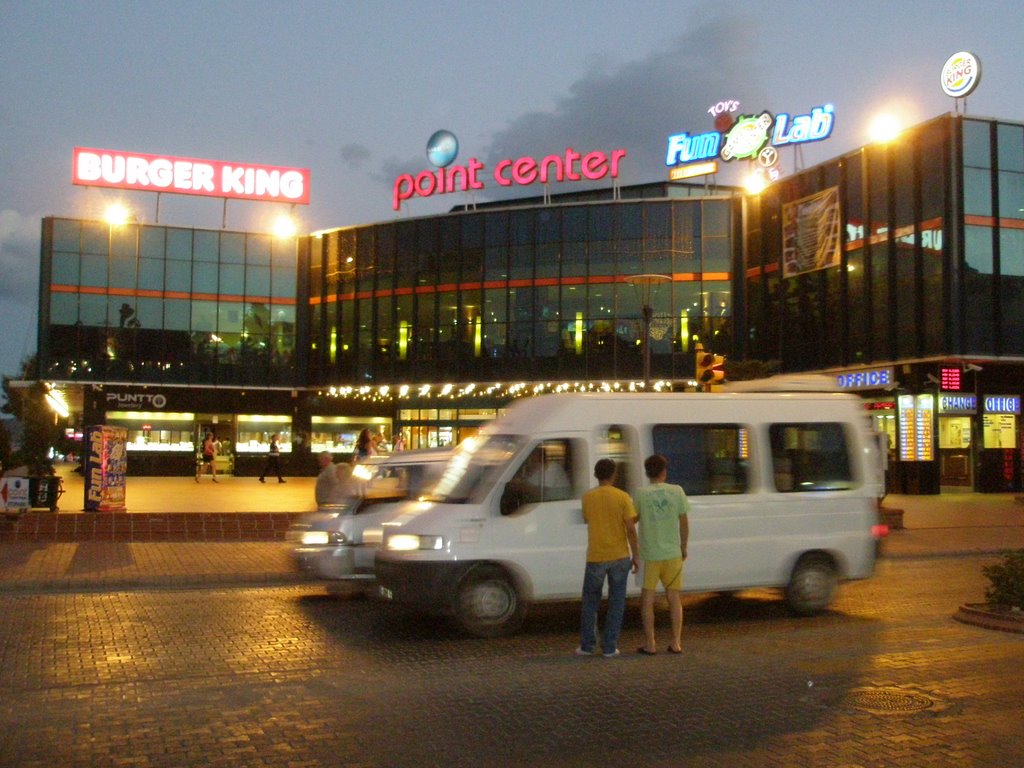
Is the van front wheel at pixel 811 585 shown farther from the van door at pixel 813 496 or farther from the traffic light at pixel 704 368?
the traffic light at pixel 704 368

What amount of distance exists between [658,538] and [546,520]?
1448 mm

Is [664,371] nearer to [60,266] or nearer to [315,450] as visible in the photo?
[315,450]

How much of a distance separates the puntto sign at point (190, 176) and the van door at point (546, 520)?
42540 mm

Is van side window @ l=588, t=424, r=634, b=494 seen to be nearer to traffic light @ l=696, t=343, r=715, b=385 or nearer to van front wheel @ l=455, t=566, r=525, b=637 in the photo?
van front wheel @ l=455, t=566, r=525, b=637

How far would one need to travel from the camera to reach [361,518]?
1281 cm

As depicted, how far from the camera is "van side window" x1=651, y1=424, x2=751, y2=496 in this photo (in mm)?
11000

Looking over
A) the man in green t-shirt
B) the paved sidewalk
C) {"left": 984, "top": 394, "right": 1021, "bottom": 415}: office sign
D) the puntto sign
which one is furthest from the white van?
the puntto sign

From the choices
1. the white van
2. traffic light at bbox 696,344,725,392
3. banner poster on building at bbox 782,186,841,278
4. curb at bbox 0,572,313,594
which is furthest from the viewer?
banner poster on building at bbox 782,186,841,278

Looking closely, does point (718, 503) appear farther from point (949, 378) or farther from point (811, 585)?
point (949, 378)

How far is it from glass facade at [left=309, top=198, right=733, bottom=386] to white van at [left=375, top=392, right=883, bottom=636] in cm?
2904

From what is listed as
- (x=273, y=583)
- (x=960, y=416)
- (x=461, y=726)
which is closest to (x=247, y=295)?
(x=960, y=416)

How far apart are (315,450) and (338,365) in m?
4.84

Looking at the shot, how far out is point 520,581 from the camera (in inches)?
401

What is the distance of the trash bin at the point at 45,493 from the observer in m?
20.1
